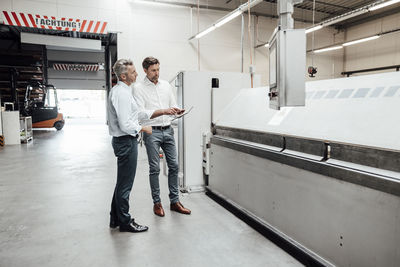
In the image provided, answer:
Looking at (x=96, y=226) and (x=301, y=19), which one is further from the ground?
(x=301, y=19)

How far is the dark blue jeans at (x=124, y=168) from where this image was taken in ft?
7.17

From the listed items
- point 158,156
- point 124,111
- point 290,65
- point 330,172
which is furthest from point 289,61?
point 158,156

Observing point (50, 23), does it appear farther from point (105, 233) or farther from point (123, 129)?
point (105, 233)

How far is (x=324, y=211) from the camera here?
165 cm

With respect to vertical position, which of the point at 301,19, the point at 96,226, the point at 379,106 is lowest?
the point at 96,226

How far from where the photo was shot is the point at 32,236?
2314 millimetres

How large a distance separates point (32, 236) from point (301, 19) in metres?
11.4

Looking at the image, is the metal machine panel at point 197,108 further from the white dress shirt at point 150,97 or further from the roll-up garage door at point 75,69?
the roll-up garage door at point 75,69

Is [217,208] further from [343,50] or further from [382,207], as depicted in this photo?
[343,50]

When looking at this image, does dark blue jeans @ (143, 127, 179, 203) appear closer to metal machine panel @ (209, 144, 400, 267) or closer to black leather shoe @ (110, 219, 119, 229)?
black leather shoe @ (110, 219, 119, 229)

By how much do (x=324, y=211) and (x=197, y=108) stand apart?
1.98 metres

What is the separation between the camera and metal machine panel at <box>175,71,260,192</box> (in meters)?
3.29

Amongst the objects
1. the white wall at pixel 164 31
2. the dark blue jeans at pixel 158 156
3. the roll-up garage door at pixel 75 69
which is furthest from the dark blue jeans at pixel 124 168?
the roll-up garage door at pixel 75 69

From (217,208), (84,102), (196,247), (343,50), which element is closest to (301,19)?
(343,50)
